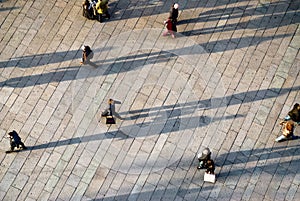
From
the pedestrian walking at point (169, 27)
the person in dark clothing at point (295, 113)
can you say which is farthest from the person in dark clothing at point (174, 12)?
the person in dark clothing at point (295, 113)

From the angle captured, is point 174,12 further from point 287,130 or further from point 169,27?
point 287,130

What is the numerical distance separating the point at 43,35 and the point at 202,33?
309 inches

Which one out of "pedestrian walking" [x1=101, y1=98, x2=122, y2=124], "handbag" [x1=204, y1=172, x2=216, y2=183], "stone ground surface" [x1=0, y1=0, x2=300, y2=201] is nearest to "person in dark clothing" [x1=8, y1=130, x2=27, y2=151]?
"stone ground surface" [x1=0, y1=0, x2=300, y2=201]

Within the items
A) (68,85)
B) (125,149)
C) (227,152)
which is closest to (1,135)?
(68,85)

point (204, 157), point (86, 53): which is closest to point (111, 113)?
point (86, 53)

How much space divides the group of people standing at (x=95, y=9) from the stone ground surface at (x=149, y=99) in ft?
1.48

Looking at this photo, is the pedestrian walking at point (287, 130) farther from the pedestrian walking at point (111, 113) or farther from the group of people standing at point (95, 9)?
the group of people standing at point (95, 9)

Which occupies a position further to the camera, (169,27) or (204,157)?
(169,27)

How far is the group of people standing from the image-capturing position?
2770 cm

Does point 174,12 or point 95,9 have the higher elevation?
point 174,12

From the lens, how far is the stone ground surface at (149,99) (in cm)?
2578

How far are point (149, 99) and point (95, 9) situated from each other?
5210 mm

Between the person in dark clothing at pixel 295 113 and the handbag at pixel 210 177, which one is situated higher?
the person in dark clothing at pixel 295 113

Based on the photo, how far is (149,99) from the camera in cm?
2722
